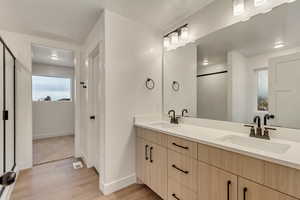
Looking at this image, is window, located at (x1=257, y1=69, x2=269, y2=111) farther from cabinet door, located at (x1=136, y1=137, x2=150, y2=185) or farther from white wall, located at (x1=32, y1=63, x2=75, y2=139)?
white wall, located at (x1=32, y1=63, x2=75, y2=139)

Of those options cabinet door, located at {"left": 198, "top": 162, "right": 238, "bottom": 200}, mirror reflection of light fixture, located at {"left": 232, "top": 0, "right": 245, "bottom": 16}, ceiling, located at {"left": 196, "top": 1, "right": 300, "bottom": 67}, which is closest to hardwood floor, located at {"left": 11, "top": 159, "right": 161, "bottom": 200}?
cabinet door, located at {"left": 198, "top": 162, "right": 238, "bottom": 200}

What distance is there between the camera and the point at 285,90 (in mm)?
1237

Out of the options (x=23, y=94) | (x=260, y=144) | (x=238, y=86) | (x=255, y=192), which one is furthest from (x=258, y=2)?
(x=23, y=94)

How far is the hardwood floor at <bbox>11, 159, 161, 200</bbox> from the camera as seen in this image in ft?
5.92

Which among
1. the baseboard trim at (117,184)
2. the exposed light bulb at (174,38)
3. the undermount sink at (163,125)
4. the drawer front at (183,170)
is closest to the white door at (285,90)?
the drawer front at (183,170)

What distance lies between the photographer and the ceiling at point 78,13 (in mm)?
1744

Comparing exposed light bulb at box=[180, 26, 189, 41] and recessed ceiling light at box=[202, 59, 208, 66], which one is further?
exposed light bulb at box=[180, 26, 189, 41]

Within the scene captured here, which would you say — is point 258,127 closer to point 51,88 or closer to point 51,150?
point 51,150

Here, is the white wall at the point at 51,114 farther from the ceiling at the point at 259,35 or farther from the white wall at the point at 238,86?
the white wall at the point at 238,86

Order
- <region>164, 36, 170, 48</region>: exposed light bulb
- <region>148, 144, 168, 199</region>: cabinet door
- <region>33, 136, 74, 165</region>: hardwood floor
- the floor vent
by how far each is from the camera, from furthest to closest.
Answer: <region>33, 136, 74, 165</region>: hardwood floor, the floor vent, <region>164, 36, 170, 48</region>: exposed light bulb, <region>148, 144, 168, 199</region>: cabinet door

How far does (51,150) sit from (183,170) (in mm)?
3342

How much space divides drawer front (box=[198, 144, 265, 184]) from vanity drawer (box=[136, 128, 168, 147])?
0.48 metres

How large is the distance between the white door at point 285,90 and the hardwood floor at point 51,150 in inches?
137

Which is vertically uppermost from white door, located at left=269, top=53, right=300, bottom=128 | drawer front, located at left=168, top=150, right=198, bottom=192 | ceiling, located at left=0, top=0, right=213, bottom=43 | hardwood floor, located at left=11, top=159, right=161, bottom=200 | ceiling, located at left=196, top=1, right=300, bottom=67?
ceiling, located at left=0, top=0, right=213, bottom=43
